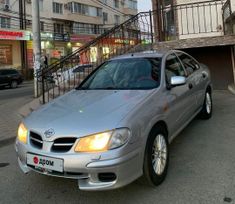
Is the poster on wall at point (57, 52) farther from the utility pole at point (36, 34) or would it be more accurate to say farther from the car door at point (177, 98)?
the car door at point (177, 98)

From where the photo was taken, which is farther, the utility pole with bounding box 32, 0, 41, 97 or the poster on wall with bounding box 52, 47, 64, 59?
the poster on wall with bounding box 52, 47, 64, 59

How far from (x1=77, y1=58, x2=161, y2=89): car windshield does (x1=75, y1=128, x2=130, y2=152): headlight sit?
1.35 meters

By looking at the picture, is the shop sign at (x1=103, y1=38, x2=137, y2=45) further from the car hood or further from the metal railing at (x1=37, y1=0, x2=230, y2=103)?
the car hood

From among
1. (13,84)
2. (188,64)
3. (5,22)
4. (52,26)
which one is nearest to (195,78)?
(188,64)

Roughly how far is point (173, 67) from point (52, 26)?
34.6 m

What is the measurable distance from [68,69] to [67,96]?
5727 mm

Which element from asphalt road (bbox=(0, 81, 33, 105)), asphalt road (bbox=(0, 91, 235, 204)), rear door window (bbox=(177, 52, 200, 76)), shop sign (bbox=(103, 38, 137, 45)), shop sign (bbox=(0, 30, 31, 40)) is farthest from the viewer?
shop sign (bbox=(0, 30, 31, 40))

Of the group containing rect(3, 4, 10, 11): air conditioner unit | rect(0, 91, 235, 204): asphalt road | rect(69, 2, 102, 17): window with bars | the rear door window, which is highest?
rect(69, 2, 102, 17): window with bars

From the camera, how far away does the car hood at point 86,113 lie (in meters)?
3.25

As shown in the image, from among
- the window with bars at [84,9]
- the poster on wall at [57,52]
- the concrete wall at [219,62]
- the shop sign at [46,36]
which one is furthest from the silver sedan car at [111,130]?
the window with bars at [84,9]

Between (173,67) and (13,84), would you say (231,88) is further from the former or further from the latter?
(13,84)

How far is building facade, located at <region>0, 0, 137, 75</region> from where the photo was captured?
31750mm

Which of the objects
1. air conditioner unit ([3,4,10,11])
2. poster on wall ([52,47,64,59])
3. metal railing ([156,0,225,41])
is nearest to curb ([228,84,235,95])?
metal railing ([156,0,225,41])

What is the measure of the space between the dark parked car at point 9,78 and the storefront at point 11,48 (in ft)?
24.7
